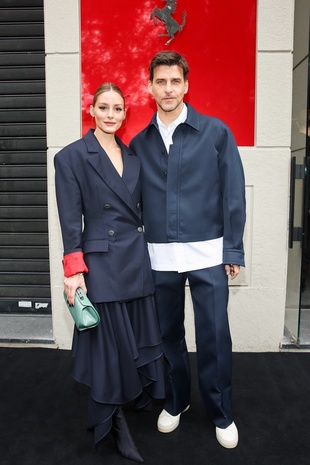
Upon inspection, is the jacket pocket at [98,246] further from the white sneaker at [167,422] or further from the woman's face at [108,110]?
the white sneaker at [167,422]

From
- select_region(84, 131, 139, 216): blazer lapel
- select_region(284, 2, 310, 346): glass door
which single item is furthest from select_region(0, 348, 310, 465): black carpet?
select_region(84, 131, 139, 216): blazer lapel

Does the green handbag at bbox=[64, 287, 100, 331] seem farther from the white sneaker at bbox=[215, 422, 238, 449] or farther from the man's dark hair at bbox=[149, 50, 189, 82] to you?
the man's dark hair at bbox=[149, 50, 189, 82]

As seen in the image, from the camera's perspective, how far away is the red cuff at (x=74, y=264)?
88.7 inches

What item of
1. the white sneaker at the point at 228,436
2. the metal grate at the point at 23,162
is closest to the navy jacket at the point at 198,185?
the white sneaker at the point at 228,436

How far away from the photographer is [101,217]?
7.63 feet

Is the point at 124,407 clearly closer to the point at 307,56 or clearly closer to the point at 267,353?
the point at 267,353

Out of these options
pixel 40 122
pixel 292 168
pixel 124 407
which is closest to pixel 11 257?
pixel 40 122

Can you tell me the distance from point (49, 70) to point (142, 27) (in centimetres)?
87

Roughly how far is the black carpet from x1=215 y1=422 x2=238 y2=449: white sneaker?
30 mm

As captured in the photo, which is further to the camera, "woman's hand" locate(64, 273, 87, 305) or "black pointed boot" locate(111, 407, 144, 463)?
"black pointed boot" locate(111, 407, 144, 463)

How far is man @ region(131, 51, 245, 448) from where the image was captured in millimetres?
2449

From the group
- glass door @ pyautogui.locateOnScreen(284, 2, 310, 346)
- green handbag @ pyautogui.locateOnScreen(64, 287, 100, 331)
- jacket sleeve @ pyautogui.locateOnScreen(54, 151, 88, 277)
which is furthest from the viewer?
glass door @ pyautogui.locateOnScreen(284, 2, 310, 346)

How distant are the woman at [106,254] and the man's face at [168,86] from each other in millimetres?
217

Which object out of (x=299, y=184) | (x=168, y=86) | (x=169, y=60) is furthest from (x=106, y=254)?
(x=299, y=184)
